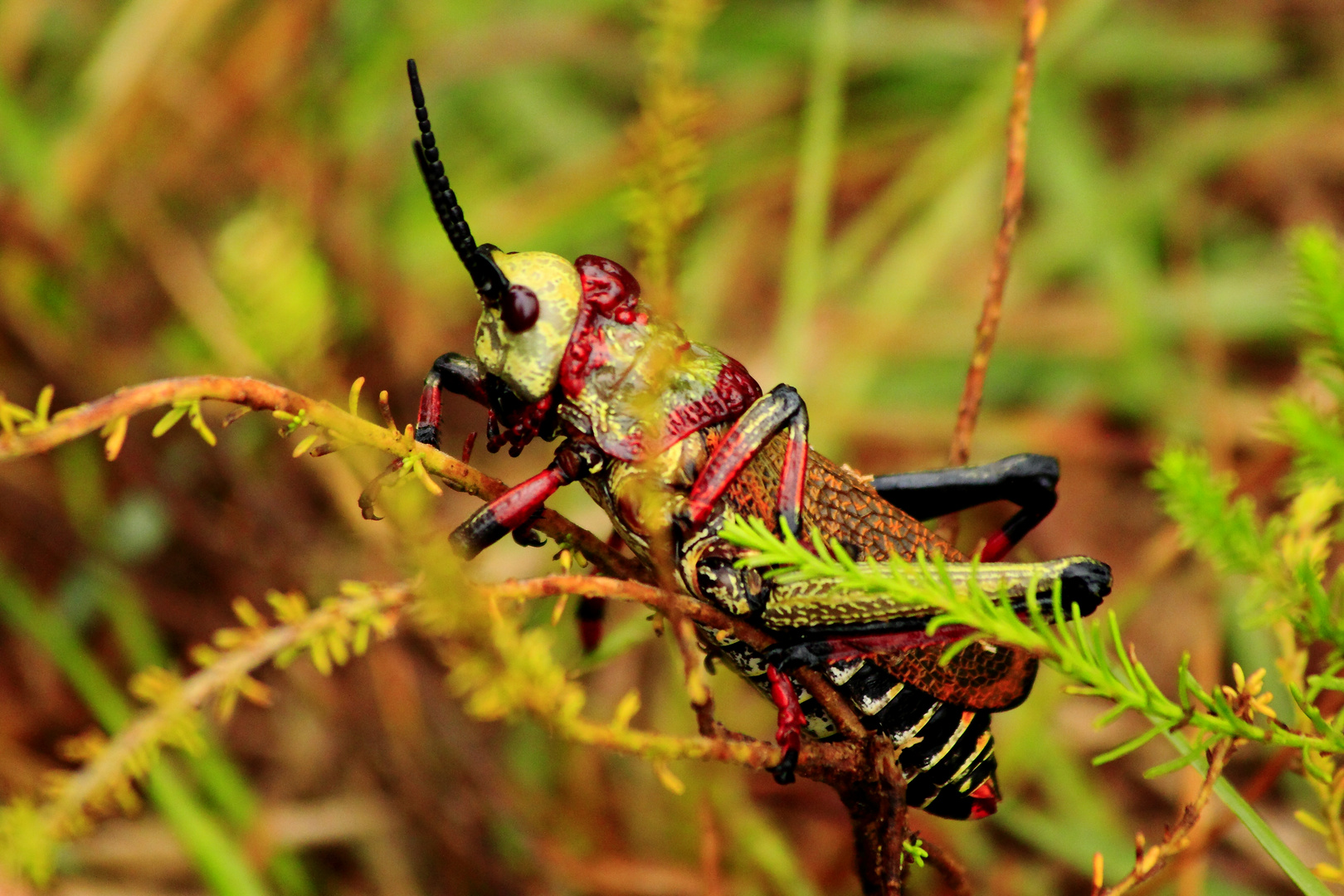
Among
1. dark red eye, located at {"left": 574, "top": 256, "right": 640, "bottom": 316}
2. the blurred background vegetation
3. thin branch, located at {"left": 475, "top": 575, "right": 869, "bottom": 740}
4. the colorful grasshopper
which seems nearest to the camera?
thin branch, located at {"left": 475, "top": 575, "right": 869, "bottom": 740}

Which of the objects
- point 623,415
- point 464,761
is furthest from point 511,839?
point 623,415

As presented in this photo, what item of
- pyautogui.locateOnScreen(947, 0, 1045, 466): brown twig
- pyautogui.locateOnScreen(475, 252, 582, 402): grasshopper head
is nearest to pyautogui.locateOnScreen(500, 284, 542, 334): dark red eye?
pyautogui.locateOnScreen(475, 252, 582, 402): grasshopper head

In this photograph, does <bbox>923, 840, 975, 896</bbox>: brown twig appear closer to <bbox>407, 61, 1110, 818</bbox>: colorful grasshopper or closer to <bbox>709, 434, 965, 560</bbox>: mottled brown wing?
<bbox>407, 61, 1110, 818</bbox>: colorful grasshopper

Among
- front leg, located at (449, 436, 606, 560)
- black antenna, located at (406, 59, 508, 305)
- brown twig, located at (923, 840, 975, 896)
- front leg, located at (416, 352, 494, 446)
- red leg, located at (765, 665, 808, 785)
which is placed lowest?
brown twig, located at (923, 840, 975, 896)

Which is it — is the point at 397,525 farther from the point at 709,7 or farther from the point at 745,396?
the point at 745,396

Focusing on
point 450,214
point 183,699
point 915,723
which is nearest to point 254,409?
point 183,699

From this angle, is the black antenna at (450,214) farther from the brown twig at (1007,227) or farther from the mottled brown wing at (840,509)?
the brown twig at (1007,227)

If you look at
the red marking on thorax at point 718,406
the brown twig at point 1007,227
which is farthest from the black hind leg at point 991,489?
the red marking on thorax at point 718,406
